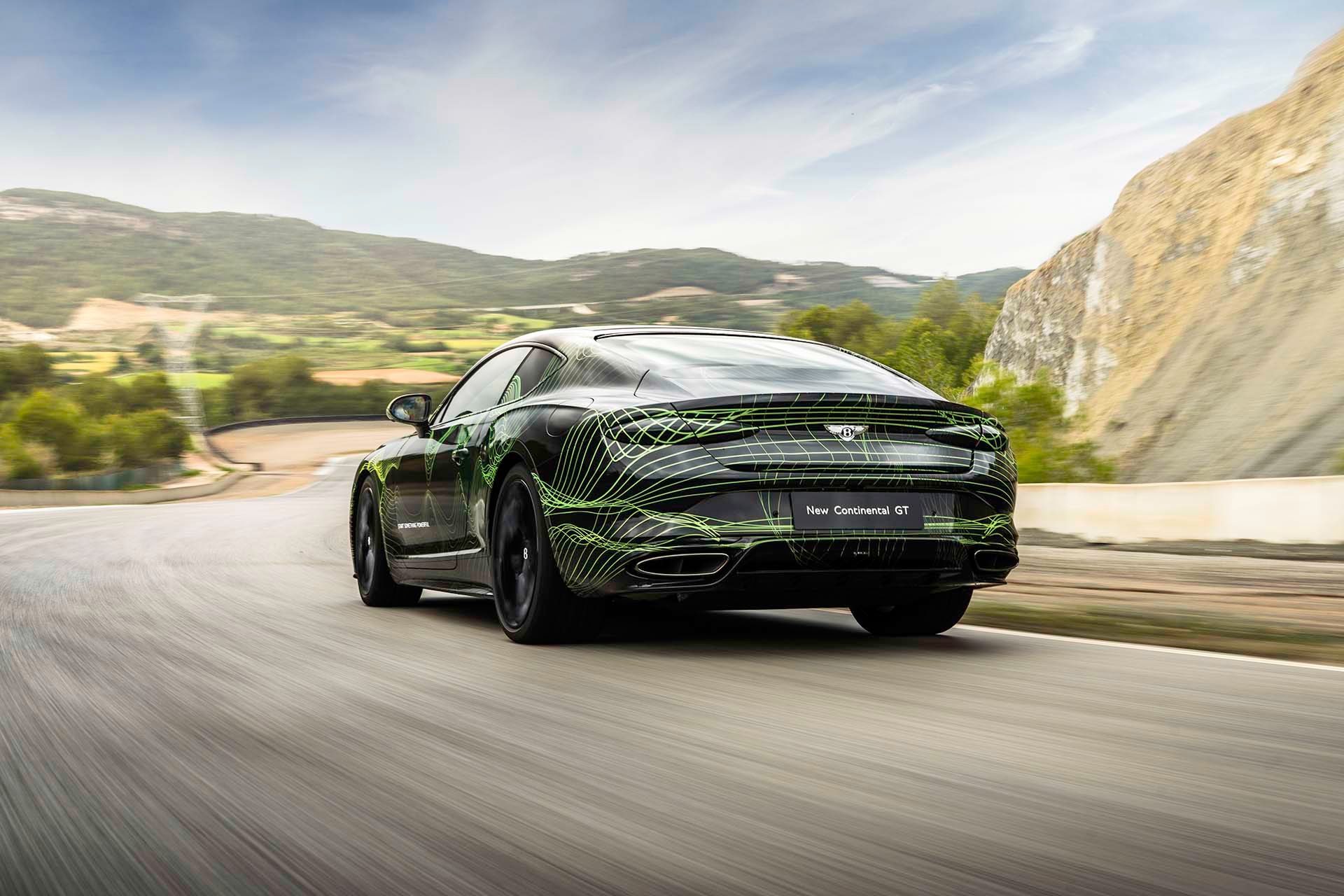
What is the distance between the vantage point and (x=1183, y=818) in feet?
10.3

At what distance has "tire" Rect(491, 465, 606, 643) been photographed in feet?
20.3

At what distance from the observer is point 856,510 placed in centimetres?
571

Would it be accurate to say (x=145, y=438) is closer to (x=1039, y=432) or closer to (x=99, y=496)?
(x=99, y=496)

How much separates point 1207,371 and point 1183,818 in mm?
29520

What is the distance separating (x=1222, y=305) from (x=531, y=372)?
95.7 feet

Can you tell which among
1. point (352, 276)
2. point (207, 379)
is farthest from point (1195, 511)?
point (352, 276)

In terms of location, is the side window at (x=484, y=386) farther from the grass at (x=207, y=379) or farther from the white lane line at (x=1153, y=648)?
the grass at (x=207, y=379)

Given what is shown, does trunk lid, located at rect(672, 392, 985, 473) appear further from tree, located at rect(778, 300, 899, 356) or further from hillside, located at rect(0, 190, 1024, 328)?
tree, located at rect(778, 300, 899, 356)

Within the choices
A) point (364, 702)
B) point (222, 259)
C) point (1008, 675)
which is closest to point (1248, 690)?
point (1008, 675)

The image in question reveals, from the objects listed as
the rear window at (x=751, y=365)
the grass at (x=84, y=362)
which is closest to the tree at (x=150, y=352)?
the grass at (x=84, y=362)

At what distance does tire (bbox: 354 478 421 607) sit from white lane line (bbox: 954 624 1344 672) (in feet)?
11.6

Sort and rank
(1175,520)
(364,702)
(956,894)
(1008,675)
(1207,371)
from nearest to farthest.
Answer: (956,894) → (364,702) → (1008,675) → (1175,520) → (1207,371)

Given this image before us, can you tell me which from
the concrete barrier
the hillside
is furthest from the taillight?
the hillside

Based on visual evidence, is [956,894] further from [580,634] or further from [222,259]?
[222,259]
